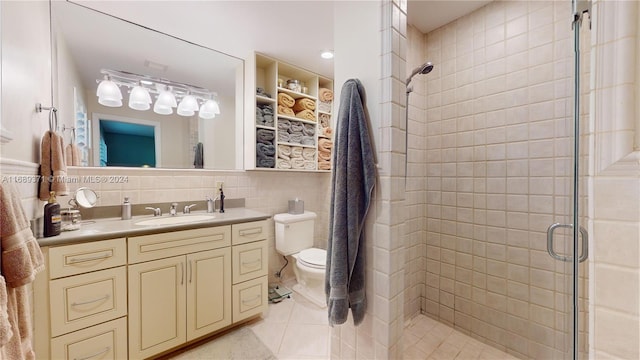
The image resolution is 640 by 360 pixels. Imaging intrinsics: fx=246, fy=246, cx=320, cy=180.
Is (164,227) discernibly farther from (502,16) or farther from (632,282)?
(502,16)

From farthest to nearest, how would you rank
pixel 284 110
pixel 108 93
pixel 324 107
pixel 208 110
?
pixel 324 107, pixel 284 110, pixel 208 110, pixel 108 93

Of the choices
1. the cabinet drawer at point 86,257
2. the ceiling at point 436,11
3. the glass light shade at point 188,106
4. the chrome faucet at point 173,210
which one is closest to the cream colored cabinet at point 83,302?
the cabinet drawer at point 86,257

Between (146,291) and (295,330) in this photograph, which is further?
(295,330)

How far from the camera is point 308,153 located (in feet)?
8.81

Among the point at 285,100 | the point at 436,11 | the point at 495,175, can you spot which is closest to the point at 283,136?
the point at 285,100

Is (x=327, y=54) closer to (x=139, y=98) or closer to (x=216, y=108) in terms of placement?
(x=216, y=108)

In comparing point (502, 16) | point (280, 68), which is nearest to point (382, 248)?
point (502, 16)

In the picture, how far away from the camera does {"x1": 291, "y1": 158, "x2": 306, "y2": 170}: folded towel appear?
2.55m

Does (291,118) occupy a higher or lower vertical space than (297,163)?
higher

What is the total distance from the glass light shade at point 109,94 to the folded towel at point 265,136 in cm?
105

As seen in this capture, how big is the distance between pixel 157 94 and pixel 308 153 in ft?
4.71

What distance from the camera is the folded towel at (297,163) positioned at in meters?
2.55

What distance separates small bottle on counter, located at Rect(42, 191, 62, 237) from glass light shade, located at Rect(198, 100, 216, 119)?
1.21m

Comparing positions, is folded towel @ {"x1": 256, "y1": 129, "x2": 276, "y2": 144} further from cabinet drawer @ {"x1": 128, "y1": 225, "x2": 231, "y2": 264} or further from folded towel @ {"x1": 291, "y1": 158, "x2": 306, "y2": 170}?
cabinet drawer @ {"x1": 128, "y1": 225, "x2": 231, "y2": 264}
